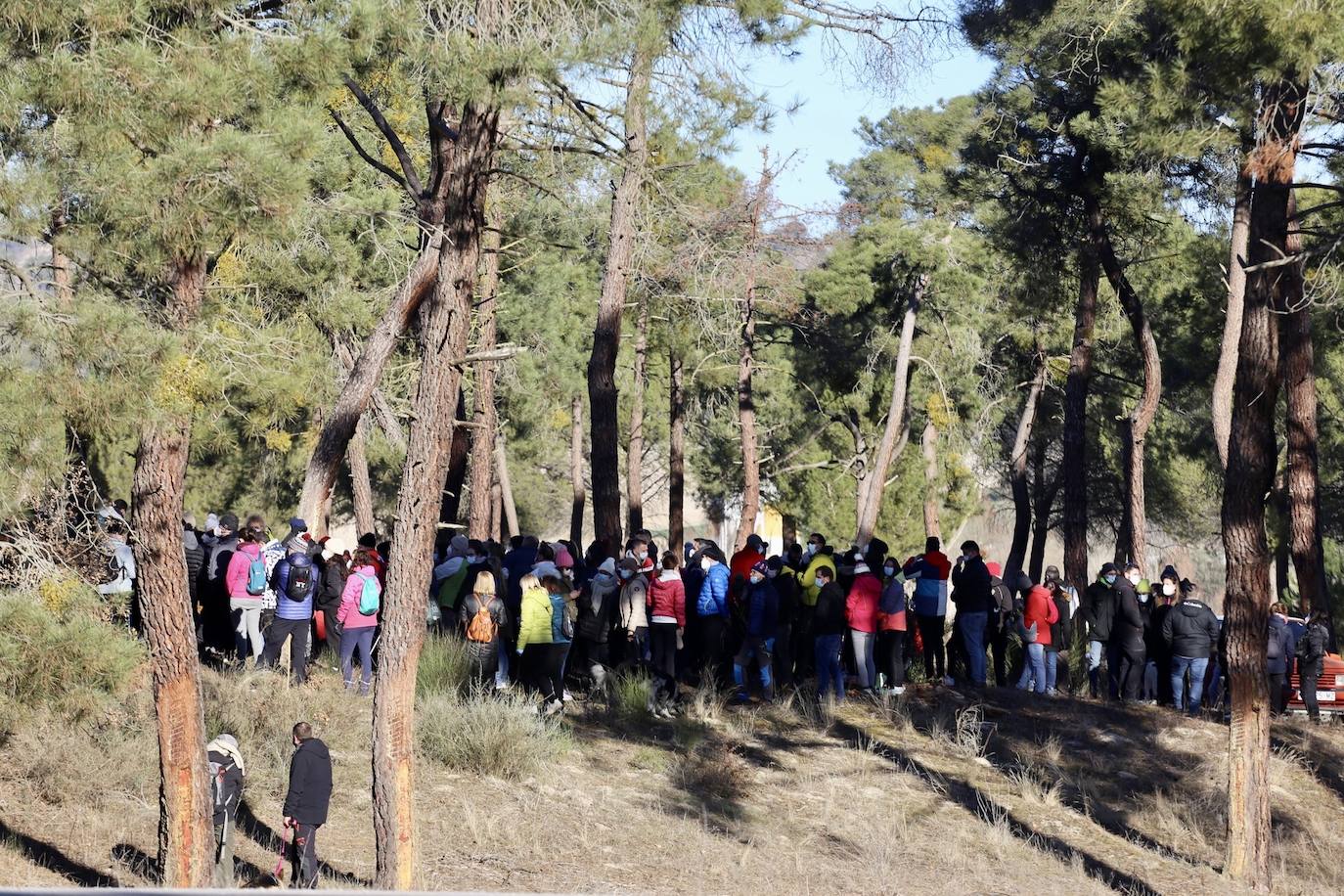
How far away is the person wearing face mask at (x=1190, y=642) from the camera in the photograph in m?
15.8

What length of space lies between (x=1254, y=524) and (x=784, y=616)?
5.58 metres

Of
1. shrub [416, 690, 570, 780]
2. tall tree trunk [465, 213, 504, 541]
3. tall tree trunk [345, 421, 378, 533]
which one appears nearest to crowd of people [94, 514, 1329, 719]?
shrub [416, 690, 570, 780]

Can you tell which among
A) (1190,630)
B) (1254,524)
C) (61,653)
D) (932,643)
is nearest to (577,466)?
(932,643)

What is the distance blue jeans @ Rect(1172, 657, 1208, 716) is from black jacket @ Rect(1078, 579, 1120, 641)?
2.65 ft

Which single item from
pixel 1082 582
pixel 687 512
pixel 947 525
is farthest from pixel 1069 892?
pixel 687 512

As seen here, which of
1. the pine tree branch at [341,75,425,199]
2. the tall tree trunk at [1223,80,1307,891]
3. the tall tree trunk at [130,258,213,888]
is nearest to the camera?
the tall tree trunk at [130,258,213,888]

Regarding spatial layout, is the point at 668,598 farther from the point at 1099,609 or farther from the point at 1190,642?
the point at 1190,642

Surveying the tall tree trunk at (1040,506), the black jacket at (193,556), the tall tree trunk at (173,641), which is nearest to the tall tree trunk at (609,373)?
the black jacket at (193,556)

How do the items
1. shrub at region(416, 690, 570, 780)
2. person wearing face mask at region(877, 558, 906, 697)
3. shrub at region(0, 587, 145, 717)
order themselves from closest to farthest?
shrub at region(0, 587, 145, 717) → shrub at region(416, 690, 570, 780) → person wearing face mask at region(877, 558, 906, 697)

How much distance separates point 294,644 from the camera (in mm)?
14656

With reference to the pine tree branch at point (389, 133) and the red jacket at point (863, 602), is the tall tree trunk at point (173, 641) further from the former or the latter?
the red jacket at point (863, 602)

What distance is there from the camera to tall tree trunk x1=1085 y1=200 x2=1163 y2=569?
21.6 meters

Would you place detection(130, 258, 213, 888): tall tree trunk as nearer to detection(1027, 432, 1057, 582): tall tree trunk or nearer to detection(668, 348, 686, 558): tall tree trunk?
detection(1027, 432, 1057, 582): tall tree trunk

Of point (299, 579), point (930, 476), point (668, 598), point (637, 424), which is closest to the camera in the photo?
point (299, 579)
